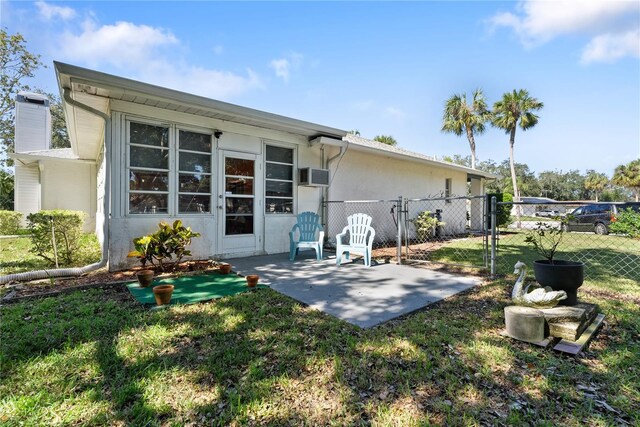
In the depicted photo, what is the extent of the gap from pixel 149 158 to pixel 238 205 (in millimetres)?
1751

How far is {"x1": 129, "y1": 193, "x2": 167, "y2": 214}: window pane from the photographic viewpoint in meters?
4.78

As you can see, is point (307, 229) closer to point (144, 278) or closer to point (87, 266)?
point (144, 278)

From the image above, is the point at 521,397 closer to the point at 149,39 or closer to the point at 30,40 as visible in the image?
the point at 149,39

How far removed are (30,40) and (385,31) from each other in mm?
16656

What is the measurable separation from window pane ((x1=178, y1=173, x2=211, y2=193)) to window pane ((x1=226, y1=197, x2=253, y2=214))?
476 millimetres

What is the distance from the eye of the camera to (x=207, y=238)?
17.9 ft

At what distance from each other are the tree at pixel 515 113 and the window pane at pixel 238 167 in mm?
16929

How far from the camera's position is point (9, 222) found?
1002 cm

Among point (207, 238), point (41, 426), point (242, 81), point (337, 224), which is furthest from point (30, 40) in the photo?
point (41, 426)

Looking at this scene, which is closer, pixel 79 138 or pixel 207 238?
pixel 207 238

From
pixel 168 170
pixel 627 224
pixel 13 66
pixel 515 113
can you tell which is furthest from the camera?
pixel 515 113

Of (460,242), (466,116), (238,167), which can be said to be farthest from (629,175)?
(238,167)

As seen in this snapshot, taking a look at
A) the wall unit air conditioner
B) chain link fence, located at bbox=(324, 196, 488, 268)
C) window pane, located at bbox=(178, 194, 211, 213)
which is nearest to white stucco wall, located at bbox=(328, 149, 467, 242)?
chain link fence, located at bbox=(324, 196, 488, 268)

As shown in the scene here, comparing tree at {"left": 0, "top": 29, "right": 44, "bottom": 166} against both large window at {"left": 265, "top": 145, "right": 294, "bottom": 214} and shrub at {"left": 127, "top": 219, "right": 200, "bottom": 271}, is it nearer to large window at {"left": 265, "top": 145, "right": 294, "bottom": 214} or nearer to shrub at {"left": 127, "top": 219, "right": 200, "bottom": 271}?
large window at {"left": 265, "top": 145, "right": 294, "bottom": 214}
